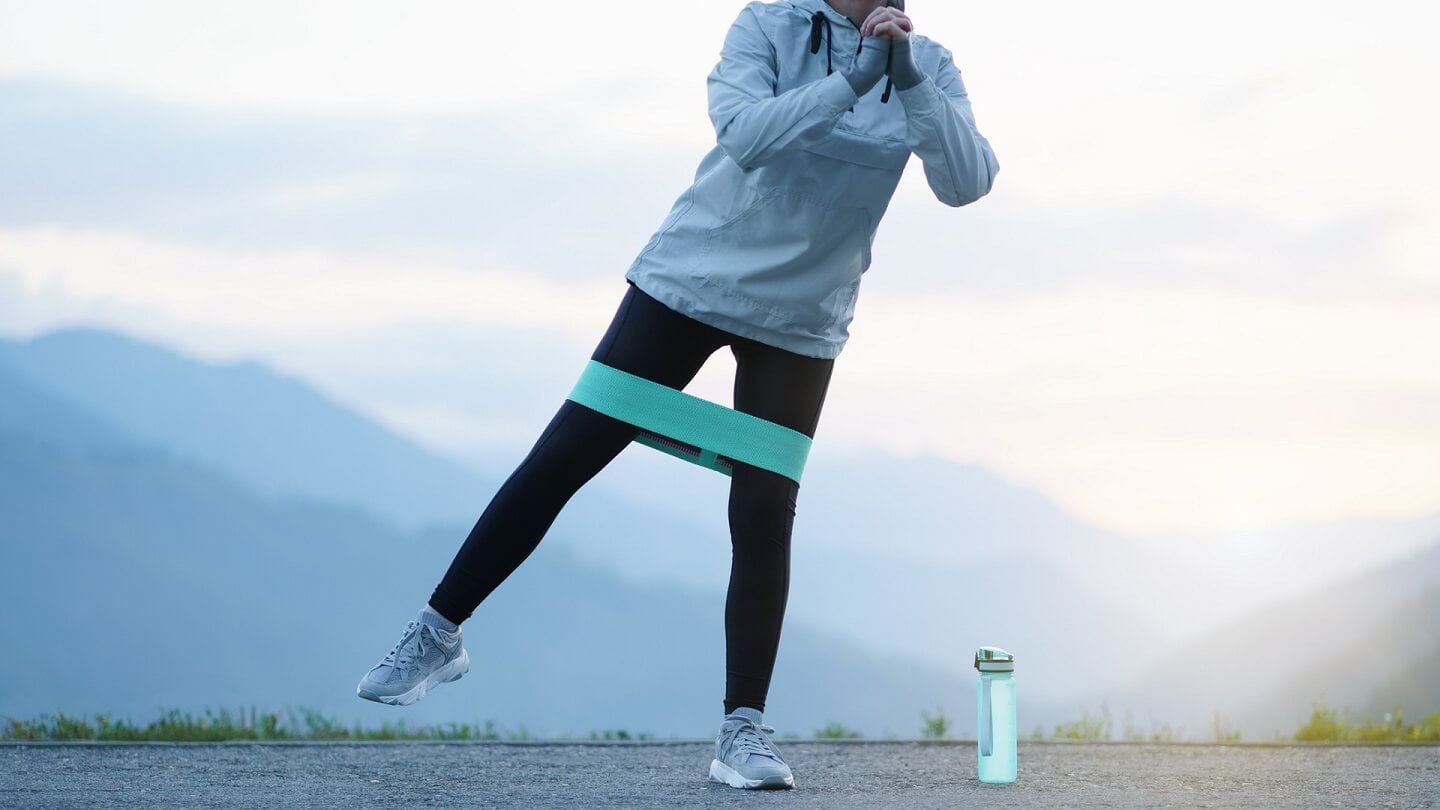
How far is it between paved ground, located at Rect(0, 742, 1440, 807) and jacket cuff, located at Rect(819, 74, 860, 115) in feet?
4.54

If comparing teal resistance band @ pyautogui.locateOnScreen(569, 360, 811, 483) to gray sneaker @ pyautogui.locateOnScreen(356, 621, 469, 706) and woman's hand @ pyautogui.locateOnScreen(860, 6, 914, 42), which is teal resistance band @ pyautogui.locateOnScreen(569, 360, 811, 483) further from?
woman's hand @ pyautogui.locateOnScreen(860, 6, 914, 42)

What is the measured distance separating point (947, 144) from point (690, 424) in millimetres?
831

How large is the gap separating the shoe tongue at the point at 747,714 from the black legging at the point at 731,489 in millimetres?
16

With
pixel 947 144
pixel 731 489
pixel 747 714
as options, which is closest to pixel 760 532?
pixel 731 489

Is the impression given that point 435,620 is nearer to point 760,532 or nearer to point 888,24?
point 760,532

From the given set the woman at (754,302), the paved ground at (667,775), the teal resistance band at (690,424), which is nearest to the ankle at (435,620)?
the woman at (754,302)

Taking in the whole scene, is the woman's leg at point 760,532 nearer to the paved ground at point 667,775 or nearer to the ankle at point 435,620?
the paved ground at point 667,775

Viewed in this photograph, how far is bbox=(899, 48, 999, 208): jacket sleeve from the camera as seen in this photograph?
3.05 meters

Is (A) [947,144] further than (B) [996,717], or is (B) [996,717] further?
(B) [996,717]

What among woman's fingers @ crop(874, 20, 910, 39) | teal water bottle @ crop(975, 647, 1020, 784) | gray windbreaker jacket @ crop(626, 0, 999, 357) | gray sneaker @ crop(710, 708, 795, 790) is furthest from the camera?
teal water bottle @ crop(975, 647, 1020, 784)

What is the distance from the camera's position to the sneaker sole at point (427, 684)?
334 cm

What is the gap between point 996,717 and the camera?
358 cm

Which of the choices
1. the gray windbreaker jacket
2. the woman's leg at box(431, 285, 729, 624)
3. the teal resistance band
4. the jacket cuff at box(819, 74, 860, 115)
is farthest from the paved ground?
the jacket cuff at box(819, 74, 860, 115)

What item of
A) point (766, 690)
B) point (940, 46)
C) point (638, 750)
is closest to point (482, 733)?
point (638, 750)
